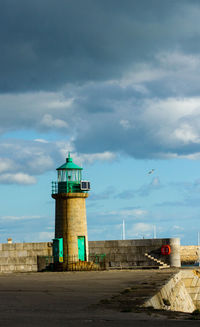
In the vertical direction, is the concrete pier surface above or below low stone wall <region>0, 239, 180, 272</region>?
below

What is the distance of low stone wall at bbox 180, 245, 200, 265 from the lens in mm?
147725

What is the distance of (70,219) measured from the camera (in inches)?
1543

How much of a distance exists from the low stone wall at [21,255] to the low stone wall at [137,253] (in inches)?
162

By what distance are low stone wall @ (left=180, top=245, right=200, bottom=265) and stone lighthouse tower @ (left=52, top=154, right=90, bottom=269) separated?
110455mm

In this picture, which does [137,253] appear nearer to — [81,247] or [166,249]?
[166,249]

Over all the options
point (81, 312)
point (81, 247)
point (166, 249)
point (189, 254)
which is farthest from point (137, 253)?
point (189, 254)

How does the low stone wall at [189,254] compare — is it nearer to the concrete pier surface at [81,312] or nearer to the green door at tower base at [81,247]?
the green door at tower base at [81,247]

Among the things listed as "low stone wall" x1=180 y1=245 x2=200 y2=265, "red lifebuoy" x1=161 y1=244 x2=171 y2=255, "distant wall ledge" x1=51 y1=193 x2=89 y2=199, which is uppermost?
"distant wall ledge" x1=51 y1=193 x2=89 y2=199

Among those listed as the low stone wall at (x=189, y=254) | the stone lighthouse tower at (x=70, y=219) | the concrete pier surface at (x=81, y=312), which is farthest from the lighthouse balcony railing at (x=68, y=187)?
the low stone wall at (x=189, y=254)

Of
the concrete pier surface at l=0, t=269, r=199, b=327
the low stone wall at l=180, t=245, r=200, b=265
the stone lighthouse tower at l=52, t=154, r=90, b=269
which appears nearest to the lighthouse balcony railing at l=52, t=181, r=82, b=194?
the stone lighthouse tower at l=52, t=154, r=90, b=269

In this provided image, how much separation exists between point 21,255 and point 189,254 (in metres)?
121

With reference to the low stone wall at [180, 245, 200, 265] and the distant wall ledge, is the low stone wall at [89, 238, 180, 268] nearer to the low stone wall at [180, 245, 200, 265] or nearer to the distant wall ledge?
the distant wall ledge

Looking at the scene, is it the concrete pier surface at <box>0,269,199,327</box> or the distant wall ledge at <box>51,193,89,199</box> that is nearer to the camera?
the concrete pier surface at <box>0,269,199,327</box>

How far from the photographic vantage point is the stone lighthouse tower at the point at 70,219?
39.1 m
